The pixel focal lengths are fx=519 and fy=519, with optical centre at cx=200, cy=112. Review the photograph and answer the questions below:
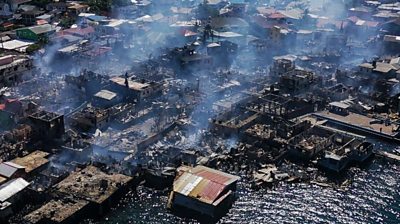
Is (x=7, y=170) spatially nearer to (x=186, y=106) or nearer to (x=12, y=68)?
(x=186, y=106)

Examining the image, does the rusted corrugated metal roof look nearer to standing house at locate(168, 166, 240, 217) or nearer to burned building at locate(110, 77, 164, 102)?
standing house at locate(168, 166, 240, 217)

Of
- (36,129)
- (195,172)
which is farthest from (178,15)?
(195,172)

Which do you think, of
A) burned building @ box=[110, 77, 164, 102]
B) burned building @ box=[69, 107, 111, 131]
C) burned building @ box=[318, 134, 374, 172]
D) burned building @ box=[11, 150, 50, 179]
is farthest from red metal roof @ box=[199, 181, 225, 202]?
burned building @ box=[110, 77, 164, 102]

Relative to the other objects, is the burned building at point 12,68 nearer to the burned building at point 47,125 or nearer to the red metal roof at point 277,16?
the burned building at point 47,125

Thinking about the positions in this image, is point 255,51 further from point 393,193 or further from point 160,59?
point 393,193

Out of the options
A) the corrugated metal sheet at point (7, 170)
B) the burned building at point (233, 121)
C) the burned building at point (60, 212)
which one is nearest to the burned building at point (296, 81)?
the burned building at point (233, 121)
